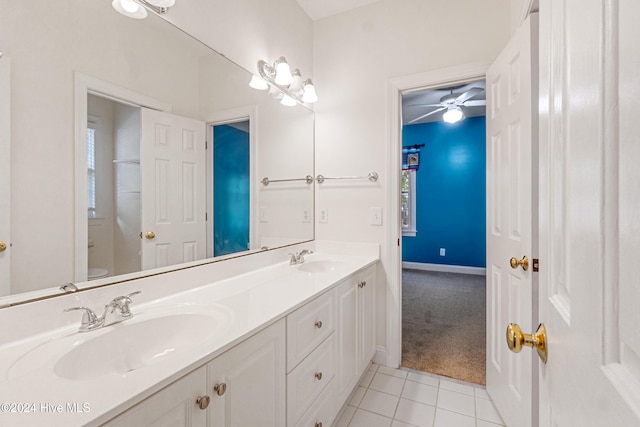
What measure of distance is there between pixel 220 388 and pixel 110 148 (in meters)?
0.89

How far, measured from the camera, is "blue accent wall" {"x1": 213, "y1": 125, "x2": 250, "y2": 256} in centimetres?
152

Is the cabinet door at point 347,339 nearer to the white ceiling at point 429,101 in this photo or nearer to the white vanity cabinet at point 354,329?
the white vanity cabinet at point 354,329

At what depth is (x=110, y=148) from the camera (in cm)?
104

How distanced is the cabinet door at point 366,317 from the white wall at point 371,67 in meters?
0.11

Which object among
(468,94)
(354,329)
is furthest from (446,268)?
(354,329)

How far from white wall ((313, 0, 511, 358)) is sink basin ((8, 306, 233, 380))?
1.37 metres

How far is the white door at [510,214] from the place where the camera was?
51.4 inches

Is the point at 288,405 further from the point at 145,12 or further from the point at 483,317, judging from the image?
the point at 483,317

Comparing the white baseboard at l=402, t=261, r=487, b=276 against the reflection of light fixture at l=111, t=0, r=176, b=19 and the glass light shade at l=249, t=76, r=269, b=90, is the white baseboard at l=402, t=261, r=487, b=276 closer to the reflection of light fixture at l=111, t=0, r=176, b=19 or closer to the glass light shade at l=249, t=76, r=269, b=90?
the glass light shade at l=249, t=76, r=269, b=90

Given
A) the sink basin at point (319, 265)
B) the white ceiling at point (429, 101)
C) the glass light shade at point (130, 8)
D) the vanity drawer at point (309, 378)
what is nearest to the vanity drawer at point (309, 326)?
the vanity drawer at point (309, 378)

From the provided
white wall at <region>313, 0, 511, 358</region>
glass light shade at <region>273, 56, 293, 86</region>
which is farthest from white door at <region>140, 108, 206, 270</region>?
white wall at <region>313, 0, 511, 358</region>

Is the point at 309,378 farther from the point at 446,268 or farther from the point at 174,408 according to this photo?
the point at 446,268

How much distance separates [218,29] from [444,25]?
1463 millimetres

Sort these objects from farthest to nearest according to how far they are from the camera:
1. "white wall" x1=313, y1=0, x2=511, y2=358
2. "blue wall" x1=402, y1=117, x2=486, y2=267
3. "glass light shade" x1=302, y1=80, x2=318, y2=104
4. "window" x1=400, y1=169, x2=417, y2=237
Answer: "window" x1=400, y1=169, x2=417, y2=237
"blue wall" x1=402, y1=117, x2=486, y2=267
"glass light shade" x1=302, y1=80, x2=318, y2=104
"white wall" x1=313, y1=0, x2=511, y2=358
